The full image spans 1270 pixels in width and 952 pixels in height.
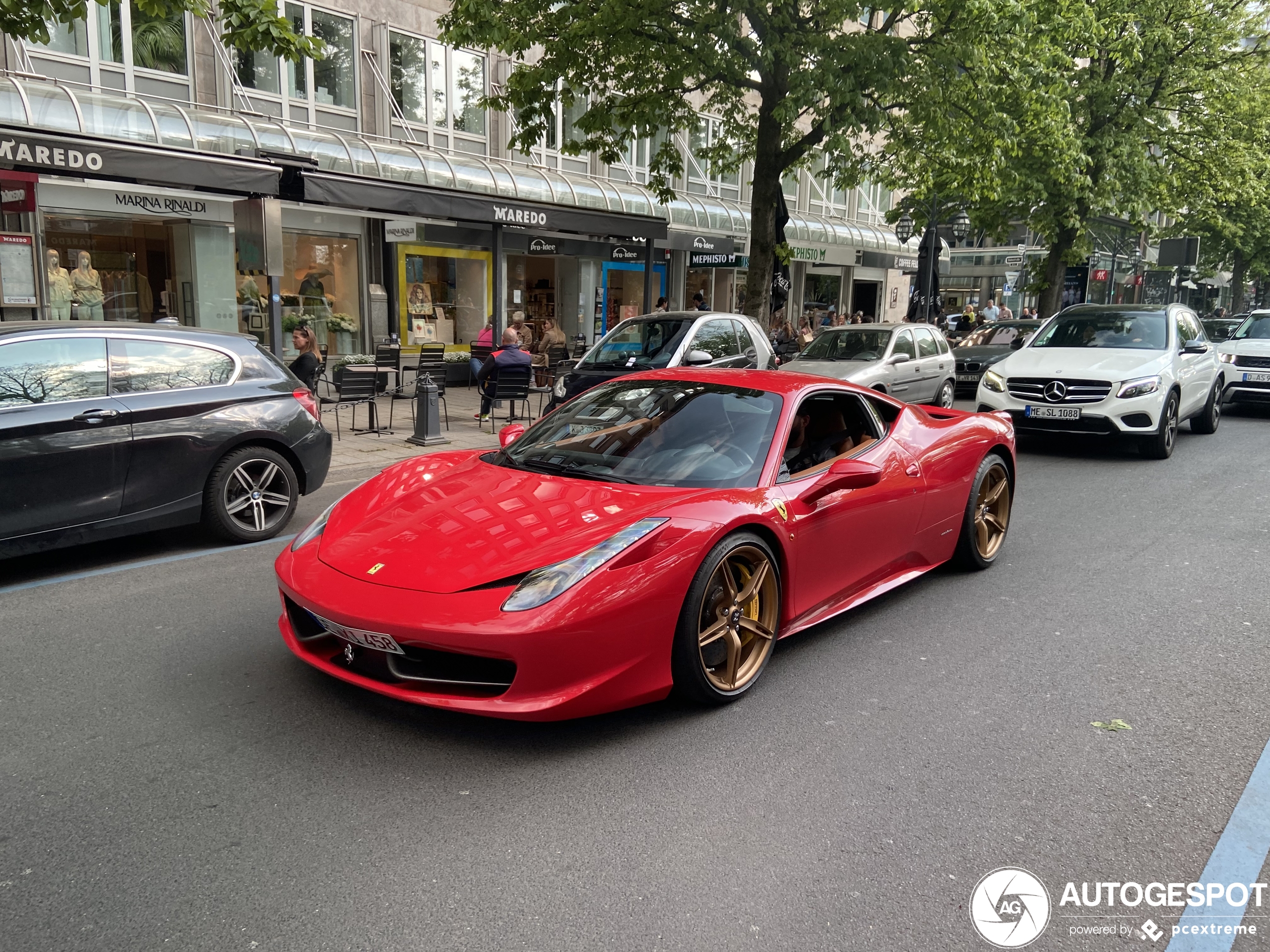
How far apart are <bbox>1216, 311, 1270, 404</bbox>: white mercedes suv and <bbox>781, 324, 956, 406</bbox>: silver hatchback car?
15.0 ft

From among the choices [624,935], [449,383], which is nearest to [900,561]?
[624,935]

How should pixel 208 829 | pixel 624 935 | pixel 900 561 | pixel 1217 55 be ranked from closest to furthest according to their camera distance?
1. pixel 624 935
2. pixel 208 829
3. pixel 900 561
4. pixel 1217 55

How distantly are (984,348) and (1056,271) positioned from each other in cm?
700

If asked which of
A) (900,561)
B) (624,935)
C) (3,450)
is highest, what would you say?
(3,450)

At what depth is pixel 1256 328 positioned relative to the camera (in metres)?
15.4

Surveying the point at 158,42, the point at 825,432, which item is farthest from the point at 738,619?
the point at 158,42

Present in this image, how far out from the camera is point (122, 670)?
408 cm

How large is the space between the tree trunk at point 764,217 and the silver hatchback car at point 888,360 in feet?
5.07

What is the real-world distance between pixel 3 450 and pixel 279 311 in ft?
22.4

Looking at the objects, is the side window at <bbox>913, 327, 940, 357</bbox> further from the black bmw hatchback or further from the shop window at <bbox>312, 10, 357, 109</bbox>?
the shop window at <bbox>312, 10, 357, 109</bbox>

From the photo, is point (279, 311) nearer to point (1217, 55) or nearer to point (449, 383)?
point (449, 383)

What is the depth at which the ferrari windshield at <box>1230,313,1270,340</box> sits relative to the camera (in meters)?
15.2

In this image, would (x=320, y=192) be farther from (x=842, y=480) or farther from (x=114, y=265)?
(x=842, y=480)

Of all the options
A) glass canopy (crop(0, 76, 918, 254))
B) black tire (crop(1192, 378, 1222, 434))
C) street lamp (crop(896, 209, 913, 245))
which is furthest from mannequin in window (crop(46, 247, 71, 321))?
street lamp (crop(896, 209, 913, 245))
